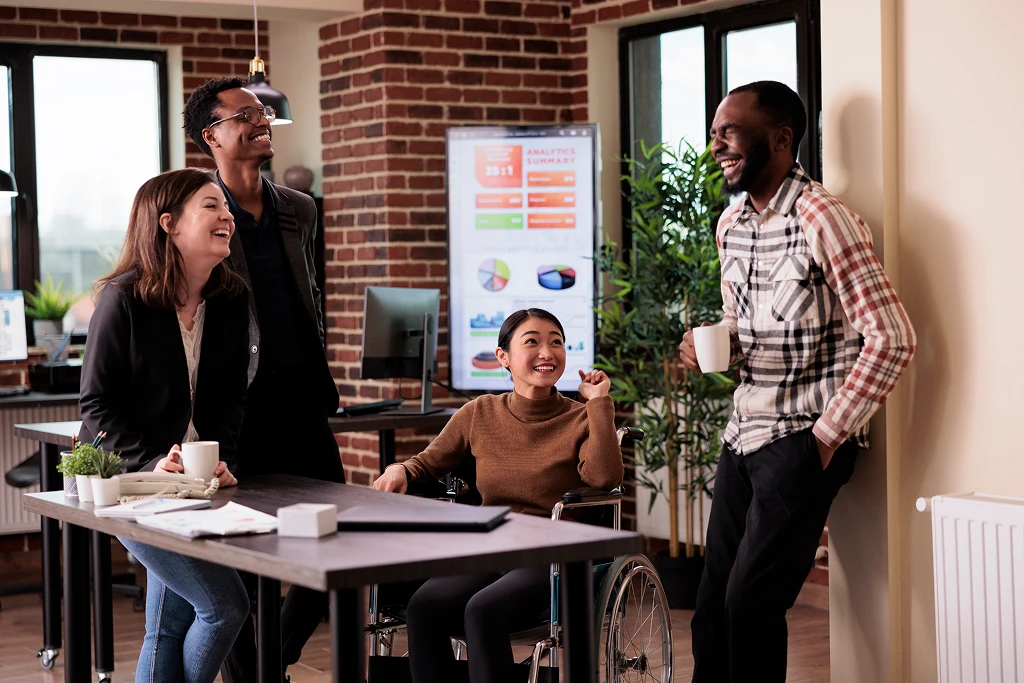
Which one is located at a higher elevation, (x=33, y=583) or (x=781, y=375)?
(x=781, y=375)

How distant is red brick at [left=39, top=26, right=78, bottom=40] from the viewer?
6512 millimetres

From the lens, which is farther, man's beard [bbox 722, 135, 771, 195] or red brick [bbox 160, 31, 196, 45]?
red brick [bbox 160, 31, 196, 45]

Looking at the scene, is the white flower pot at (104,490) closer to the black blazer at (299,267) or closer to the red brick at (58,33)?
the black blazer at (299,267)

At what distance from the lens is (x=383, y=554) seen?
221cm

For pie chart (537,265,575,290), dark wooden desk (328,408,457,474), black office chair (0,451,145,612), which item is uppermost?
pie chart (537,265,575,290)

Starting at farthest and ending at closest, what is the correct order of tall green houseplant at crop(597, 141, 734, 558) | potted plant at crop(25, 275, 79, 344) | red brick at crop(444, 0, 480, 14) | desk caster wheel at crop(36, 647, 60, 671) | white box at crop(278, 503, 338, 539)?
1. potted plant at crop(25, 275, 79, 344)
2. red brick at crop(444, 0, 480, 14)
3. tall green houseplant at crop(597, 141, 734, 558)
4. desk caster wheel at crop(36, 647, 60, 671)
5. white box at crop(278, 503, 338, 539)

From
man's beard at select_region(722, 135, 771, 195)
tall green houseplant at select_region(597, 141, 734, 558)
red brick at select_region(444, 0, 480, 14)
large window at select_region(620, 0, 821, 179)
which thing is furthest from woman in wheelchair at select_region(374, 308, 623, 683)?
red brick at select_region(444, 0, 480, 14)

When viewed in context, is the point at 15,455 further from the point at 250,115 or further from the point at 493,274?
the point at 250,115

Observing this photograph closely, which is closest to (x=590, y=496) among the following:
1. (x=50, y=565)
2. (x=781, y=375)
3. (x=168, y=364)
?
(x=781, y=375)

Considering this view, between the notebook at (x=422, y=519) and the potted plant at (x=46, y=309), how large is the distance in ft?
14.1

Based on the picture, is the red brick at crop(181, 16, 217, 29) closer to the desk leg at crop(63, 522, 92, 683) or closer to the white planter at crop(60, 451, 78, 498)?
the desk leg at crop(63, 522, 92, 683)

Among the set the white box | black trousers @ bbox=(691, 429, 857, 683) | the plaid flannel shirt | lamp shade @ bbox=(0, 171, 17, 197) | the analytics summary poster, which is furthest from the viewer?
lamp shade @ bbox=(0, 171, 17, 197)

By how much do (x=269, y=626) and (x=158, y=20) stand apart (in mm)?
4474

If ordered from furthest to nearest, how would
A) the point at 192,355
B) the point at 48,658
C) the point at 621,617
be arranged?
the point at 48,658 < the point at 621,617 < the point at 192,355
